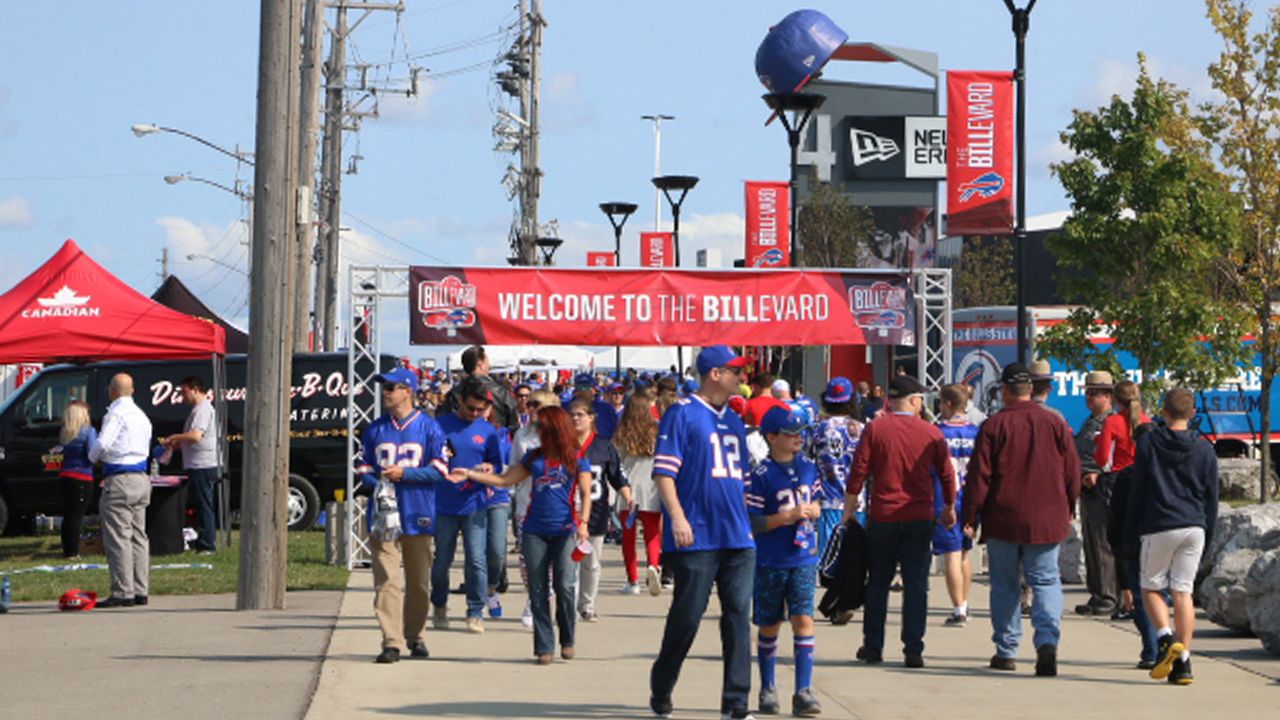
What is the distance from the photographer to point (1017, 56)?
19.3 meters

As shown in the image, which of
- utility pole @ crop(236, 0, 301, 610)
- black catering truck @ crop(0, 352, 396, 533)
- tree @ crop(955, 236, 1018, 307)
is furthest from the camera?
tree @ crop(955, 236, 1018, 307)

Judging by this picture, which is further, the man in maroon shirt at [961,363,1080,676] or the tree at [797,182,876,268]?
the tree at [797,182,876,268]

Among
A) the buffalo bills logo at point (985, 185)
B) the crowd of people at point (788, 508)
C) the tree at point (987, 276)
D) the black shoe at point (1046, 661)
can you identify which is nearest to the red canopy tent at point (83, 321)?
the crowd of people at point (788, 508)

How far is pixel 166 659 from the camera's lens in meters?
11.4

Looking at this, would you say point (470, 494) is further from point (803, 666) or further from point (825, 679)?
point (803, 666)

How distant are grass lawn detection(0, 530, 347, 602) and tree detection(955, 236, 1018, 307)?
4279 cm

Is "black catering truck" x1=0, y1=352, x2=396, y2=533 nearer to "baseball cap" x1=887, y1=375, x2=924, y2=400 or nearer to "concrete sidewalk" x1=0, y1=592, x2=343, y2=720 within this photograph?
"concrete sidewalk" x1=0, y1=592, x2=343, y2=720

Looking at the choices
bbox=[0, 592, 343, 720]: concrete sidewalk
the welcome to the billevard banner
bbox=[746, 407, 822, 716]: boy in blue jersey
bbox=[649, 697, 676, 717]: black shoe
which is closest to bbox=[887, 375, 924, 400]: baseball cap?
bbox=[746, 407, 822, 716]: boy in blue jersey

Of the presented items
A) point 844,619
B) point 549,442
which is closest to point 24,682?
point 549,442

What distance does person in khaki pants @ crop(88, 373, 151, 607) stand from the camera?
570 inches

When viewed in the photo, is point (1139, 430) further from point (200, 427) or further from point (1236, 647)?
point (200, 427)

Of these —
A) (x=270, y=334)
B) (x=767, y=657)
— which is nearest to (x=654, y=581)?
(x=270, y=334)

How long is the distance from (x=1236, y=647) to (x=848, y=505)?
3.22m

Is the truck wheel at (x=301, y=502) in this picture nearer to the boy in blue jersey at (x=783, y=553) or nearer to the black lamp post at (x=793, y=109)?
the black lamp post at (x=793, y=109)
